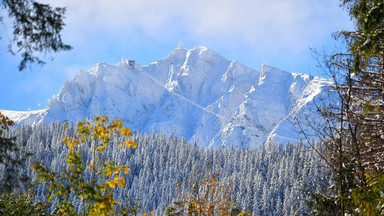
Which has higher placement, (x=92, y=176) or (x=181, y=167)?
(x=181, y=167)

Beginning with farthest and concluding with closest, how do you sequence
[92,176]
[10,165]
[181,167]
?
[181,167], [92,176], [10,165]

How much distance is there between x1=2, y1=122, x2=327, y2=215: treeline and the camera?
109m

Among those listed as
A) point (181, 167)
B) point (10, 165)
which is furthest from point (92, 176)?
point (181, 167)

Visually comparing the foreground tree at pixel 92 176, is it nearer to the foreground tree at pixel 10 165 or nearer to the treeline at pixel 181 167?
the foreground tree at pixel 10 165

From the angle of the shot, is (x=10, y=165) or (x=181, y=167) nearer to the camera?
(x=10, y=165)

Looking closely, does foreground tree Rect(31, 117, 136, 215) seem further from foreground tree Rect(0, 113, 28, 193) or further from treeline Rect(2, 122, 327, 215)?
treeline Rect(2, 122, 327, 215)

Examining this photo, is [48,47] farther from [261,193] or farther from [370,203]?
[261,193]

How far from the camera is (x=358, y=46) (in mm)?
5234

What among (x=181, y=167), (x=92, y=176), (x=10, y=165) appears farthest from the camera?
(x=181, y=167)

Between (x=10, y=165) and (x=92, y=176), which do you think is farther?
(x=92, y=176)

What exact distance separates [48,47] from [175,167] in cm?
14453

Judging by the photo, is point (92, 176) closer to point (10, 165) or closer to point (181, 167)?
point (10, 165)

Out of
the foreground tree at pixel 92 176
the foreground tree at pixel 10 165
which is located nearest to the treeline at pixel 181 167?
the foreground tree at pixel 92 176

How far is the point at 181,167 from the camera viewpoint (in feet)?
503
